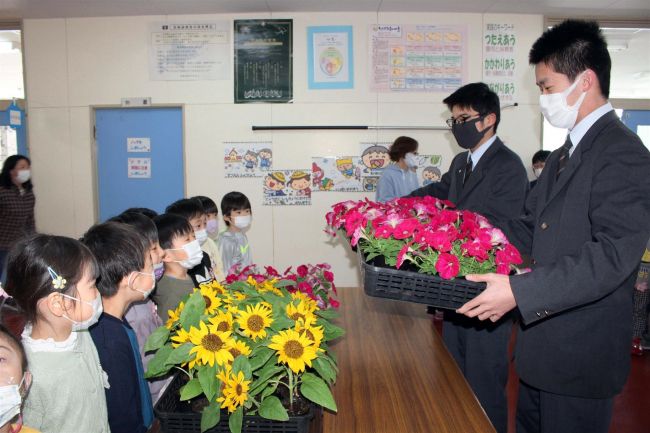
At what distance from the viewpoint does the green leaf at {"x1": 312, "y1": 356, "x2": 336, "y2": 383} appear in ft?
3.44

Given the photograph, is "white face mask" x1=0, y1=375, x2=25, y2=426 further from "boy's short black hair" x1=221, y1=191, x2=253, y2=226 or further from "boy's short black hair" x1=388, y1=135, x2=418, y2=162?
"boy's short black hair" x1=388, y1=135, x2=418, y2=162

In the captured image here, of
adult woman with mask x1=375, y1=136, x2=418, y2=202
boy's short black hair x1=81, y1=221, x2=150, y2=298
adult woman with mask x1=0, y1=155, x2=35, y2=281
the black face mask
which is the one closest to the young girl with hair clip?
boy's short black hair x1=81, y1=221, x2=150, y2=298

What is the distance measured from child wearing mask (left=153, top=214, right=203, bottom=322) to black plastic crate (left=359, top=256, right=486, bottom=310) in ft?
3.45

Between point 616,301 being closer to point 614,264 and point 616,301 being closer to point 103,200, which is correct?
point 614,264

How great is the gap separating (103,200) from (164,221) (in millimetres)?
3437

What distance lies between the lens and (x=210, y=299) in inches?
47.6

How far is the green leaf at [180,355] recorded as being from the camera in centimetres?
100

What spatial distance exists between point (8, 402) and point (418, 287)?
3.21 ft

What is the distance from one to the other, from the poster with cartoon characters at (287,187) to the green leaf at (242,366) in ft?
13.1

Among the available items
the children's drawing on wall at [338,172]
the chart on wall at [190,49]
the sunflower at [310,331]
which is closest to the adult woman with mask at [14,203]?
the chart on wall at [190,49]

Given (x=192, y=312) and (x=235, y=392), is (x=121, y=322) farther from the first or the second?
(x=235, y=392)

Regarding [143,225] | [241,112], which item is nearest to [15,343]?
[143,225]

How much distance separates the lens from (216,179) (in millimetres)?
5000

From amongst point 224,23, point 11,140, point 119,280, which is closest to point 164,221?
point 119,280
